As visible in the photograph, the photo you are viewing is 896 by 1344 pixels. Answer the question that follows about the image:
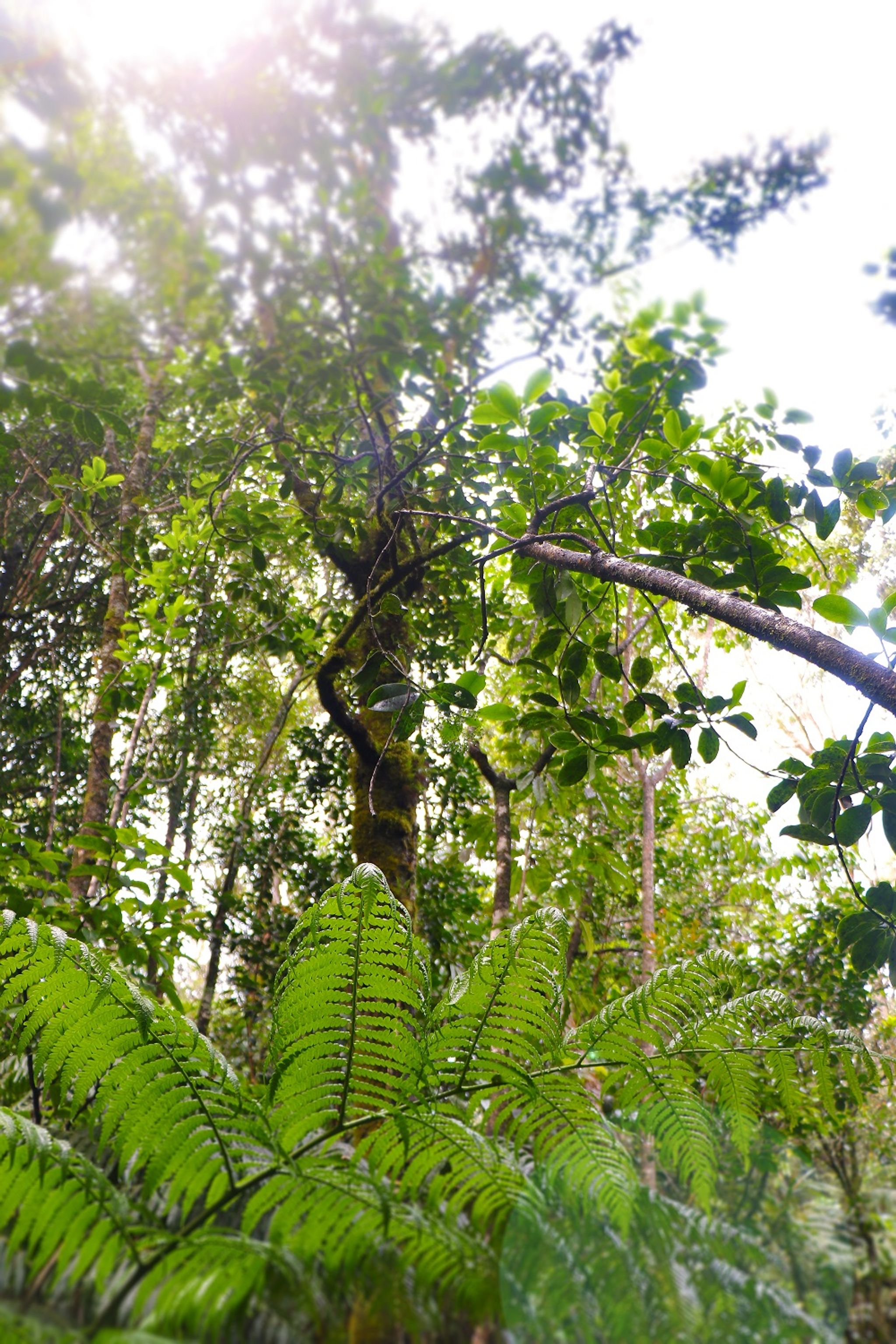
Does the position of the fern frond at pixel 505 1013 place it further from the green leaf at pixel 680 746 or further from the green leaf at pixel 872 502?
the green leaf at pixel 872 502

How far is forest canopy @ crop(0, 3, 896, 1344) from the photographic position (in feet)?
1.71

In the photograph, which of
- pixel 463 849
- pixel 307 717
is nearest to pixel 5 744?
pixel 307 717

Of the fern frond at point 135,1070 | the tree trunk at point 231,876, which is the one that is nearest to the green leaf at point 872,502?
the fern frond at point 135,1070

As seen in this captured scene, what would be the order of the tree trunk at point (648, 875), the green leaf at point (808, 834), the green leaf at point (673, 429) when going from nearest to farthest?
the green leaf at point (808, 834)
the green leaf at point (673, 429)
the tree trunk at point (648, 875)

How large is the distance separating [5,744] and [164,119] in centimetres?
365

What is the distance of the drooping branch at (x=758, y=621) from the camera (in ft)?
2.85

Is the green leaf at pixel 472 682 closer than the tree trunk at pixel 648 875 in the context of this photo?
Yes

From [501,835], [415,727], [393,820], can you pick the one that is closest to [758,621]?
[415,727]

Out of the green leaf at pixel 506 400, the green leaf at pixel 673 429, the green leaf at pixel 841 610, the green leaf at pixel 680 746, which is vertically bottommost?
the green leaf at pixel 680 746

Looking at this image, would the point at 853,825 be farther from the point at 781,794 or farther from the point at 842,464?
the point at 842,464

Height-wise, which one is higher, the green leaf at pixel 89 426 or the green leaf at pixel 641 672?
the green leaf at pixel 89 426

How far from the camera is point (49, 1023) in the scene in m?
0.81

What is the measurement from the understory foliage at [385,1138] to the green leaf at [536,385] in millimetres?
842

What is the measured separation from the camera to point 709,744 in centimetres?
131
